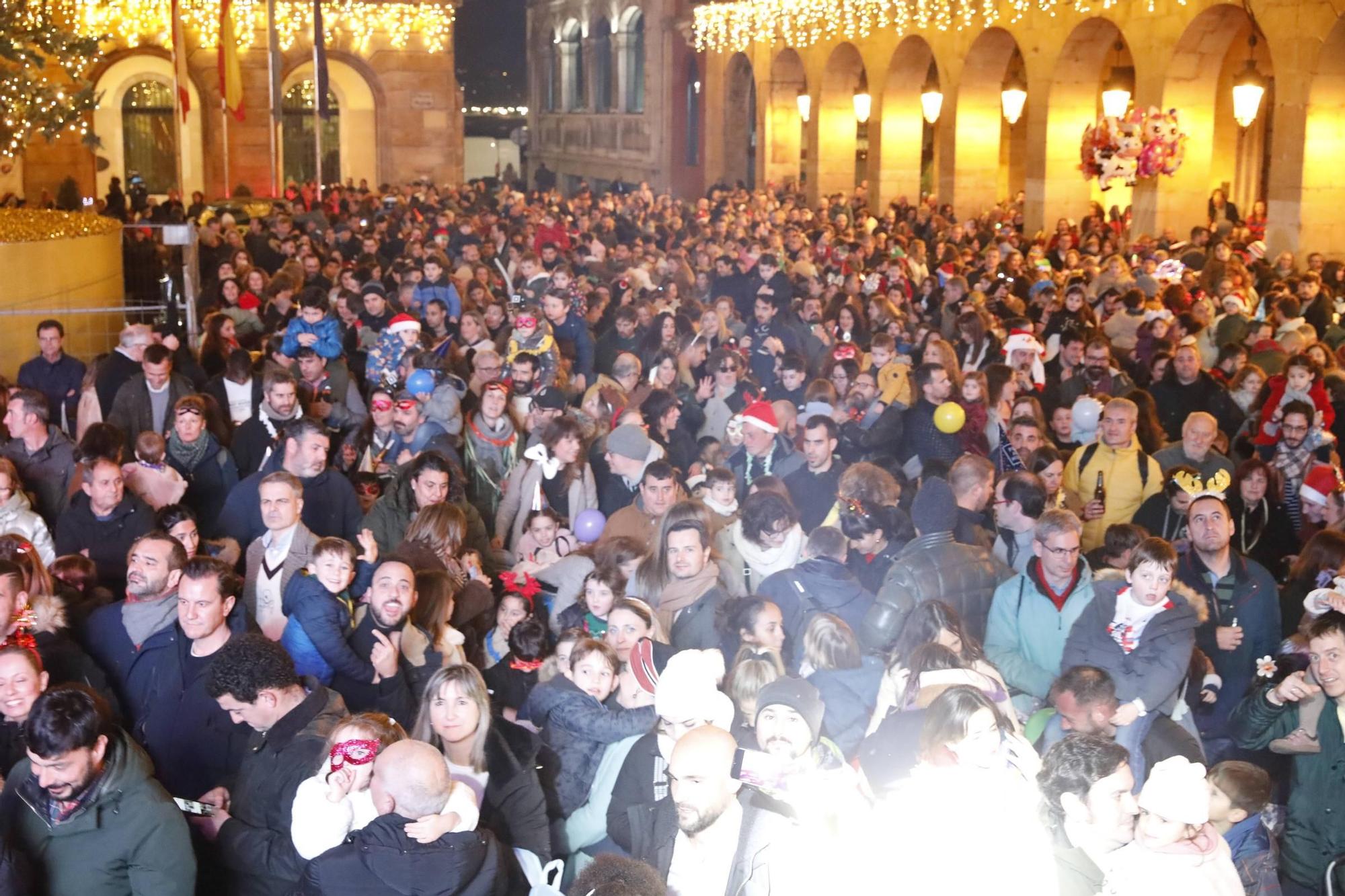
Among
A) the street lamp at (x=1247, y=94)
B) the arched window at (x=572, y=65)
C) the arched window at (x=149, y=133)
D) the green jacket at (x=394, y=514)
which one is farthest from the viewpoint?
the arched window at (x=572, y=65)

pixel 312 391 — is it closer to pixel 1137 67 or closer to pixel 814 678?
pixel 814 678

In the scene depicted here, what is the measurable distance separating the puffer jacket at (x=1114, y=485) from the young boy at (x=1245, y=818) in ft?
11.3

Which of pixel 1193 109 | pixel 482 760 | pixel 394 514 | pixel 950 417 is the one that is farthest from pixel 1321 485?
pixel 1193 109

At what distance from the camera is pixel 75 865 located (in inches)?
174

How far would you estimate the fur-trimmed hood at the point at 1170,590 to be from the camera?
19.7 feet

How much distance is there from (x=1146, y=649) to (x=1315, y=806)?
809mm

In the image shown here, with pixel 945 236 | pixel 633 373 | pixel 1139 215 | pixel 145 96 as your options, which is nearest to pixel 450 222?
pixel 945 236

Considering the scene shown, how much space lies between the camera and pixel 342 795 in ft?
15.0

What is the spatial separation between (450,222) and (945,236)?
→ 23.4ft

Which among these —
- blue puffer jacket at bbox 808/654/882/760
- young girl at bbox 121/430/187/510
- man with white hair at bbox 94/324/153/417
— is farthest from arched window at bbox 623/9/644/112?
blue puffer jacket at bbox 808/654/882/760

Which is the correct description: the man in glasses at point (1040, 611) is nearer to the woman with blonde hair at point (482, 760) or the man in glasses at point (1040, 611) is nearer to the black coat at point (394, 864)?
the woman with blonde hair at point (482, 760)

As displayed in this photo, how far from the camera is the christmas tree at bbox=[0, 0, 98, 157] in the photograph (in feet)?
53.1

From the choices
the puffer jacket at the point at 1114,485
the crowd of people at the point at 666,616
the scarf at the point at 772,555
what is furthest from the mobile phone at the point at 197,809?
the puffer jacket at the point at 1114,485

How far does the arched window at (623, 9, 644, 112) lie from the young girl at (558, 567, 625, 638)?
3739 cm
